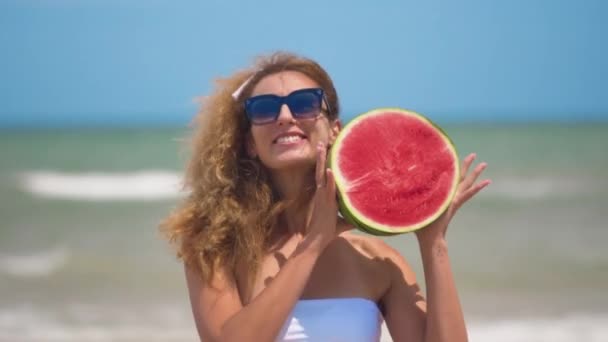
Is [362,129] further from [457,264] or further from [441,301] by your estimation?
[457,264]

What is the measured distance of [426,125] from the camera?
10.8 feet

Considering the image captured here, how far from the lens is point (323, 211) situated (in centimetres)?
317

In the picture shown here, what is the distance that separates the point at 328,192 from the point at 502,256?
915cm

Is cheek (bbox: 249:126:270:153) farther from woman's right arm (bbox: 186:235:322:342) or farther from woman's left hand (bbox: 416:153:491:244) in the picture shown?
woman's left hand (bbox: 416:153:491:244)

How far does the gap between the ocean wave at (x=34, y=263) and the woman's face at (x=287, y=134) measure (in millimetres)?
8332

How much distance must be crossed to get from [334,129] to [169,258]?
8.54 m

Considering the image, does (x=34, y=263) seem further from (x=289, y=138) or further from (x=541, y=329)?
(x=289, y=138)

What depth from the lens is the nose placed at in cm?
331

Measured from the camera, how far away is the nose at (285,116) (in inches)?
130

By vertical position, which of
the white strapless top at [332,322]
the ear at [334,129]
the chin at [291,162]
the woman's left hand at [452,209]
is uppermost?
the ear at [334,129]

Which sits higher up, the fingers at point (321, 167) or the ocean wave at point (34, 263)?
the fingers at point (321, 167)

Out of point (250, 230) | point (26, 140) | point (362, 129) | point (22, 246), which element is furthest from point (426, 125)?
point (26, 140)

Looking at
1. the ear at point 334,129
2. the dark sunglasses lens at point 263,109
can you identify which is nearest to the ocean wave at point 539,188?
the ear at point 334,129

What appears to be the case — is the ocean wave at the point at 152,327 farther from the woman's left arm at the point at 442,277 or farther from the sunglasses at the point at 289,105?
the sunglasses at the point at 289,105
